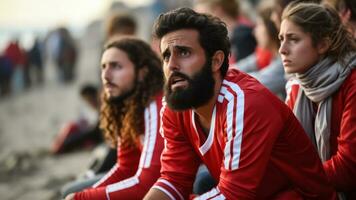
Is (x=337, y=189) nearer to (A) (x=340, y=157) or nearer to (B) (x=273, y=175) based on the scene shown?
(A) (x=340, y=157)

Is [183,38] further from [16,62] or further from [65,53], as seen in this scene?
[16,62]

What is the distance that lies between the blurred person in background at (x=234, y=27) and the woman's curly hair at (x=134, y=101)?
211 cm

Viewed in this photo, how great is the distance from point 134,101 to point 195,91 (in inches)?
48.1

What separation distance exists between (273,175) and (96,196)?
1.28 m

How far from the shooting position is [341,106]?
10.6 feet

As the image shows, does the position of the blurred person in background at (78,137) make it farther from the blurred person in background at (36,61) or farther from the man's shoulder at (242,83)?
the blurred person in background at (36,61)

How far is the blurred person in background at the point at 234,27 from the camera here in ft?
20.4

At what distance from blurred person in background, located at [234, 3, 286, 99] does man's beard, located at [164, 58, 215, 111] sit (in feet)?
5.55

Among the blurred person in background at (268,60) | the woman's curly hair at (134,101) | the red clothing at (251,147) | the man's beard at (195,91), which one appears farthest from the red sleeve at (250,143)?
the blurred person in background at (268,60)

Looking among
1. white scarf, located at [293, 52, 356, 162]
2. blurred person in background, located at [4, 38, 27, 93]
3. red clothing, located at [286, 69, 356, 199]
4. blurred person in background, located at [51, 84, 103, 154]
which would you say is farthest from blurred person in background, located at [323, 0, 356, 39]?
blurred person in background, located at [4, 38, 27, 93]

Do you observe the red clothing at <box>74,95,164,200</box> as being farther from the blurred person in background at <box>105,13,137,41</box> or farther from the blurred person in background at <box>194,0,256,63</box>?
the blurred person in background at <box>105,13,137,41</box>

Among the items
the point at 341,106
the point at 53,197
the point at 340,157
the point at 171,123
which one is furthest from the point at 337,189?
the point at 53,197

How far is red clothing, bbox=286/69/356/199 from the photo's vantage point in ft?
10.3

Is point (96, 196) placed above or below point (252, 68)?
below
